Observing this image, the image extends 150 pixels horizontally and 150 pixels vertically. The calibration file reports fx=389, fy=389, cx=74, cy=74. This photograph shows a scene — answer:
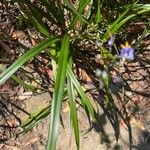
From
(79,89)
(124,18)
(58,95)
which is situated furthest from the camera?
(124,18)

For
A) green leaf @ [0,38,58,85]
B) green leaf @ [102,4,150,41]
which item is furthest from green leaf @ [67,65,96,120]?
green leaf @ [102,4,150,41]

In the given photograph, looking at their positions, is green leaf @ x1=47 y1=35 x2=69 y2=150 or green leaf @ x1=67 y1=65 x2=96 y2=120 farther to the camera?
green leaf @ x1=67 y1=65 x2=96 y2=120

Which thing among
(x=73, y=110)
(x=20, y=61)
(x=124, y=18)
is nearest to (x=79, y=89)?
(x=73, y=110)

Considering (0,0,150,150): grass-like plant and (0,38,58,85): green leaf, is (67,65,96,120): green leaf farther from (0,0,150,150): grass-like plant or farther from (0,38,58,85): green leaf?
(0,38,58,85): green leaf

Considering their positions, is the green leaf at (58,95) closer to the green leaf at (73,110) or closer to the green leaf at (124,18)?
the green leaf at (73,110)

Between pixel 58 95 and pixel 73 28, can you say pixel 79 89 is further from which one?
pixel 73 28

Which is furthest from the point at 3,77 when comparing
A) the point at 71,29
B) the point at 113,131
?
the point at 113,131

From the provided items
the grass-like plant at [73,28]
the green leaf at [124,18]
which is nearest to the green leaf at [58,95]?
the grass-like plant at [73,28]

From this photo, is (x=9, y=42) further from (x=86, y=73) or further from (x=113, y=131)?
(x=113, y=131)
